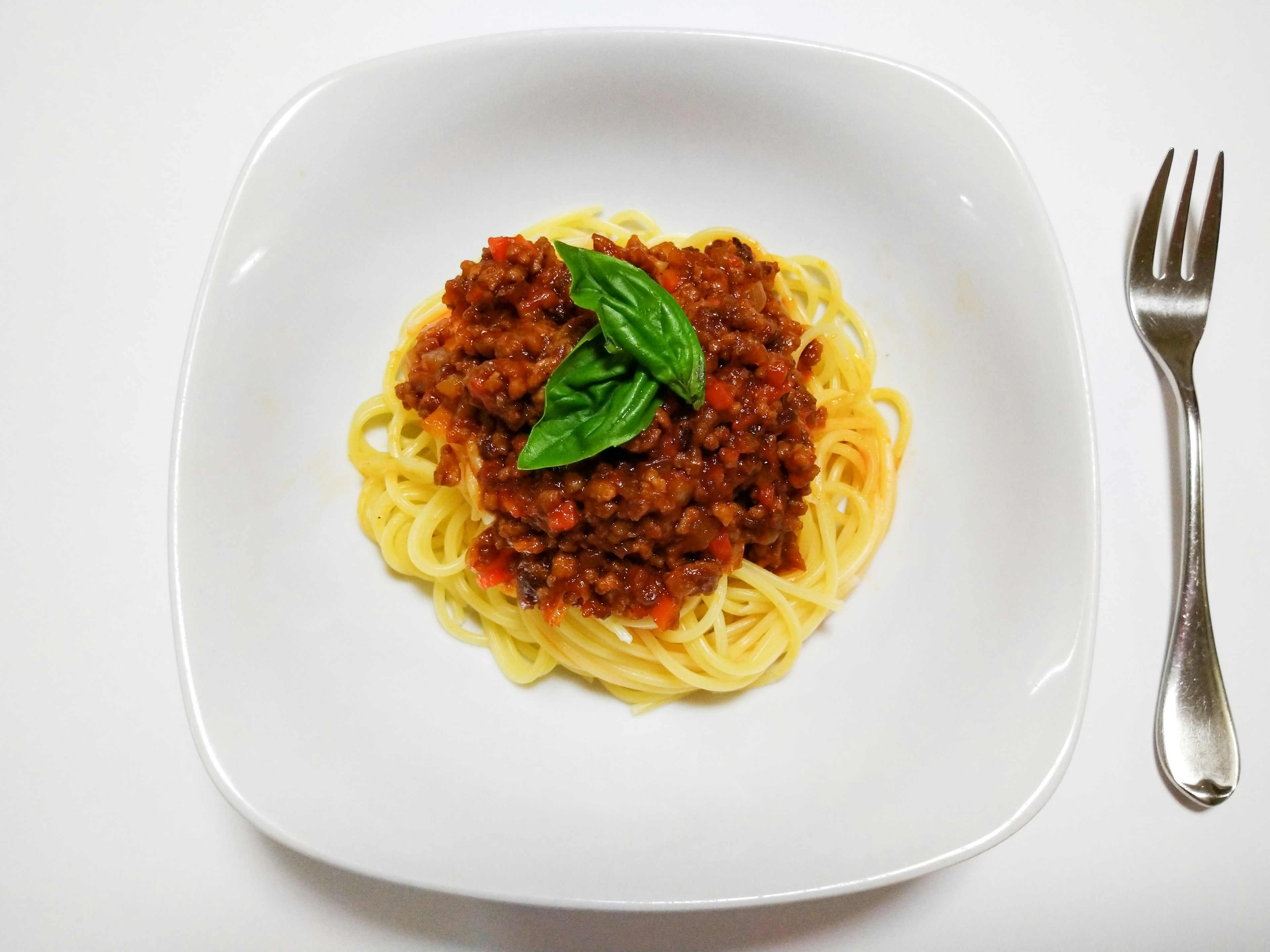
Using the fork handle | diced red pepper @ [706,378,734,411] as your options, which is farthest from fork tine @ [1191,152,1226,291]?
diced red pepper @ [706,378,734,411]

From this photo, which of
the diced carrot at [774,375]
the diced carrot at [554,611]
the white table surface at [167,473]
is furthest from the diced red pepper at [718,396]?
the white table surface at [167,473]

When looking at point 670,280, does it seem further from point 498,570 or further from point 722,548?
point 498,570

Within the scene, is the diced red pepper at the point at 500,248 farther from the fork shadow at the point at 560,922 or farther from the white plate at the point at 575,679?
the fork shadow at the point at 560,922

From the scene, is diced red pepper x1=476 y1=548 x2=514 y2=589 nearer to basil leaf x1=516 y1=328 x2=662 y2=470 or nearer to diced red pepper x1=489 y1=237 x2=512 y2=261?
basil leaf x1=516 y1=328 x2=662 y2=470

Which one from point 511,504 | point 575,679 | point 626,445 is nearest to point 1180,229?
point 626,445

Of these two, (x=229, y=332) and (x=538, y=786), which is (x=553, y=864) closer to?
(x=538, y=786)
